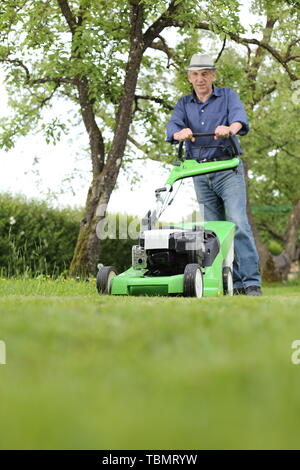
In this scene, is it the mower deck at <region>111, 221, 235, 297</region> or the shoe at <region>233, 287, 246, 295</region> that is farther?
the shoe at <region>233, 287, 246, 295</region>

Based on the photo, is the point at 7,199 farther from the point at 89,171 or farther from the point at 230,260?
the point at 230,260

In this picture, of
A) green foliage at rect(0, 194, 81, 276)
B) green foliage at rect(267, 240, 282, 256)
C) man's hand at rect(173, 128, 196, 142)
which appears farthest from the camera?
green foliage at rect(267, 240, 282, 256)

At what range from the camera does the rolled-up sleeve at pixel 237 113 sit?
4691 millimetres

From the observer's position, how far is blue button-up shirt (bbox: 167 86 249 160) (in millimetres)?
4875

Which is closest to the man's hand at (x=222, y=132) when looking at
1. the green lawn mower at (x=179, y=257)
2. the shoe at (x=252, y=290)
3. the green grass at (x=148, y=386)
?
the green lawn mower at (x=179, y=257)

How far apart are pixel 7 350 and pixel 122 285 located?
105 inches

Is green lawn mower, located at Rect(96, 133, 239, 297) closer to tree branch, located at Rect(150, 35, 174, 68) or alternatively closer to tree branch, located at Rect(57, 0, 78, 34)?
tree branch, located at Rect(57, 0, 78, 34)

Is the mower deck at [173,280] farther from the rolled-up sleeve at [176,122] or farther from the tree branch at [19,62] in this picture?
the tree branch at [19,62]

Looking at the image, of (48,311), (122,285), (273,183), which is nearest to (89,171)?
(273,183)

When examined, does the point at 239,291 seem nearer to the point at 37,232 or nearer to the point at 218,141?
the point at 218,141

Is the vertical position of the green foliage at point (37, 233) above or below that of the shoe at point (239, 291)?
above

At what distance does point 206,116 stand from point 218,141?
257 mm

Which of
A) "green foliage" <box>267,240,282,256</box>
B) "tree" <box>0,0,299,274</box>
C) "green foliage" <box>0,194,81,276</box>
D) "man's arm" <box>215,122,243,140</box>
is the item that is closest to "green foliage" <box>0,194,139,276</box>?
"green foliage" <box>0,194,81,276</box>

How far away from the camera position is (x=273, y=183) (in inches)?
746
